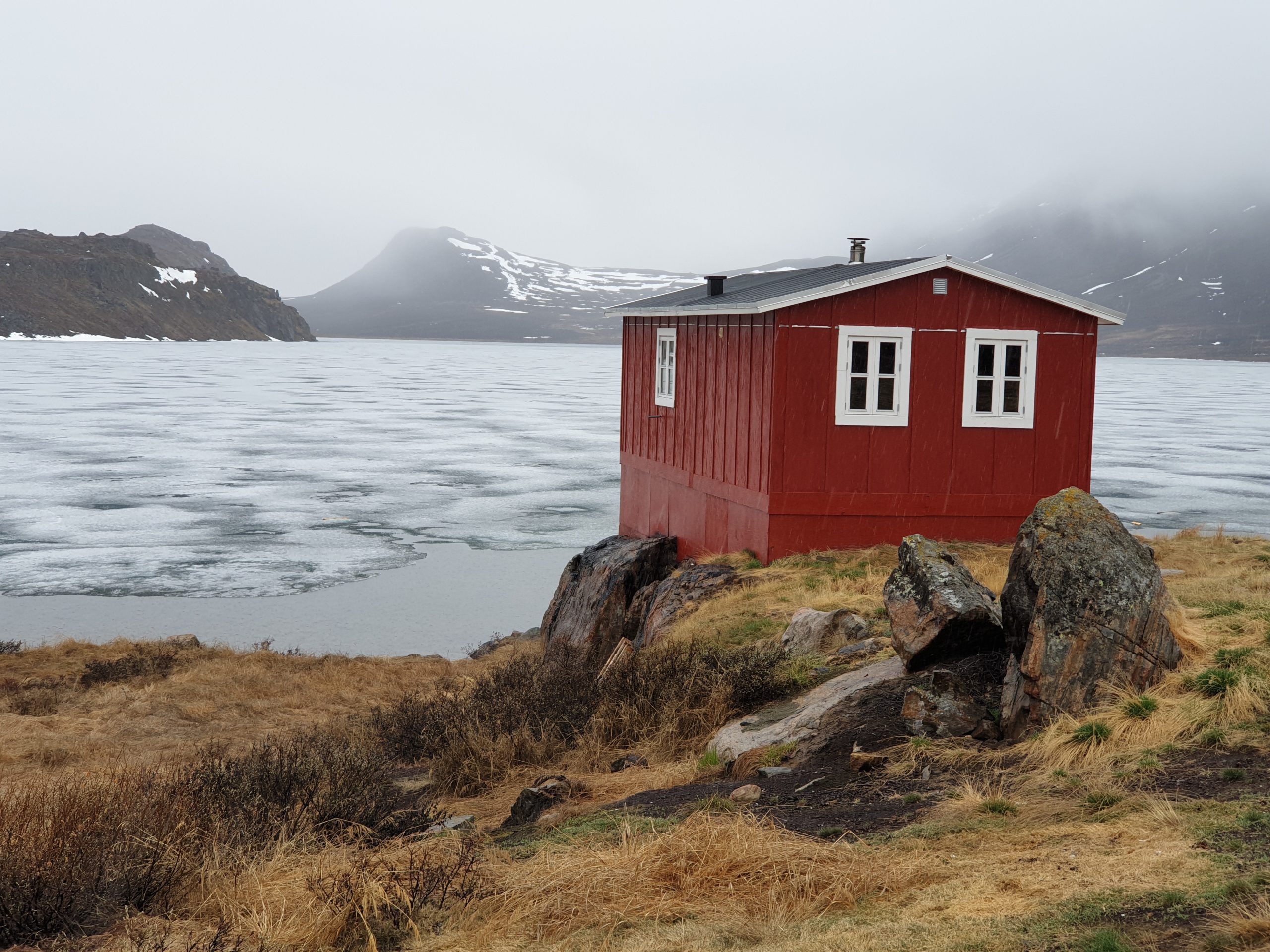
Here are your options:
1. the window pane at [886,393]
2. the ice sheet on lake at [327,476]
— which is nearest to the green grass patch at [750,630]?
the window pane at [886,393]

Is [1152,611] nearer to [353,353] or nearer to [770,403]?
[770,403]

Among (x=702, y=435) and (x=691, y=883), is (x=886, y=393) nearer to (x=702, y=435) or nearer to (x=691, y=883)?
(x=702, y=435)

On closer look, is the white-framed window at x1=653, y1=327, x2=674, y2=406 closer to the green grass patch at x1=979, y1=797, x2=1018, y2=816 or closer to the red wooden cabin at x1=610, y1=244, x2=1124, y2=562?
the red wooden cabin at x1=610, y1=244, x2=1124, y2=562

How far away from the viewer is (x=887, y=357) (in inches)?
587

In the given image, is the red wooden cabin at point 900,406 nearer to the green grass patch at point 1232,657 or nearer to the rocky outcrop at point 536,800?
the rocky outcrop at point 536,800

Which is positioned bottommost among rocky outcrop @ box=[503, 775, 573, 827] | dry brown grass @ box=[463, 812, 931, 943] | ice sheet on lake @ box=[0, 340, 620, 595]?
ice sheet on lake @ box=[0, 340, 620, 595]

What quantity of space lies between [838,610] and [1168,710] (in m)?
3.80

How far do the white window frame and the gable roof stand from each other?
0.35 m

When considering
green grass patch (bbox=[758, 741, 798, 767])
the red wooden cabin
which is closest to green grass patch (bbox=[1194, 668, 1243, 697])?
green grass patch (bbox=[758, 741, 798, 767])

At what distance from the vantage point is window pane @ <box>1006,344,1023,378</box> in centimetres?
1525

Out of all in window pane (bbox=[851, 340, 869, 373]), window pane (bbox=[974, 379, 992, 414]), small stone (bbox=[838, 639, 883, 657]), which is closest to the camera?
small stone (bbox=[838, 639, 883, 657])

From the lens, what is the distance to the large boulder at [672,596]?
14.0 meters

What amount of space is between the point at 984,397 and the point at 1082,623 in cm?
828

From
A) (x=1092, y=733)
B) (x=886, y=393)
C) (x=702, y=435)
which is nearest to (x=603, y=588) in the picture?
(x=702, y=435)
